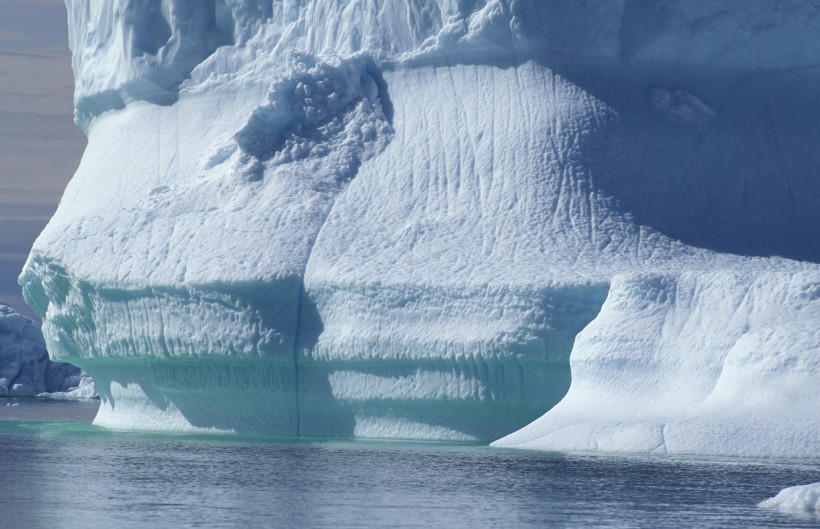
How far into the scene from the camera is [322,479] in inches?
472

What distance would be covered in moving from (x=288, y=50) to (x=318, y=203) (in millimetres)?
2252

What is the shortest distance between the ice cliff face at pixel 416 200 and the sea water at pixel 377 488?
1912 mm

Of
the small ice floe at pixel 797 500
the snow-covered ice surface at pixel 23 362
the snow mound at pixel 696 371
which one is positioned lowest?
the snow-covered ice surface at pixel 23 362

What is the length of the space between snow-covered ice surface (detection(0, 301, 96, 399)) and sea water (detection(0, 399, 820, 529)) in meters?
25.6

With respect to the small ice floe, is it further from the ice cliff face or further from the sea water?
the ice cliff face

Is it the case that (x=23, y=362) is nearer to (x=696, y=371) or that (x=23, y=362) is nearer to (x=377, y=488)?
(x=696, y=371)

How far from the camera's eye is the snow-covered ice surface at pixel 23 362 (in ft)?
135

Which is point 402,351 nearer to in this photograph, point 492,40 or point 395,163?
point 395,163

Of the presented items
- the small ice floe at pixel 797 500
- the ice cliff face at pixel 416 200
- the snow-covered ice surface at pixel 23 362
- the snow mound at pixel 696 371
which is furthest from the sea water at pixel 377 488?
the snow-covered ice surface at pixel 23 362

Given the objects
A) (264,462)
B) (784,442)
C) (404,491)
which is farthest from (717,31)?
(404,491)

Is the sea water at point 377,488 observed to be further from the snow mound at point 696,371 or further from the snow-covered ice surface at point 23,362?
the snow-covered ice surface at point 23,362

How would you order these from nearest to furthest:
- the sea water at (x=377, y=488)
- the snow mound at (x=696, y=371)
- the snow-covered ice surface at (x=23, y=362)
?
the sea water at (x=377, y=488), the snow mound at (x=696, y=371), the snow-covered ice surface at (x=23, y=362)

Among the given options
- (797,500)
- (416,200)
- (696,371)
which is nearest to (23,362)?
(416,200)

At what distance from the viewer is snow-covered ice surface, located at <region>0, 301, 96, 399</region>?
4112cm
